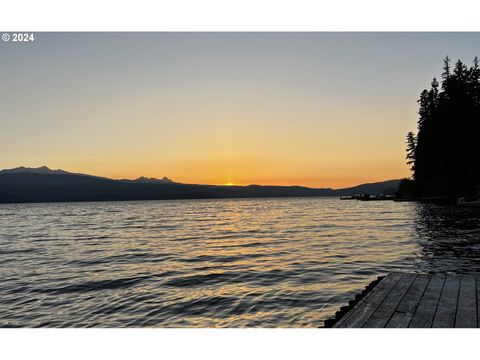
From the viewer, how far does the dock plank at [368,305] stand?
6.73 meters

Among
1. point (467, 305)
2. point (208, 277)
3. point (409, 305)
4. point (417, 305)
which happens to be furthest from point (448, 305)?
point (208, 277)

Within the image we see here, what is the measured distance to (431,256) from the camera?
733 inches

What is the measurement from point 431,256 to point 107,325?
16289 mm

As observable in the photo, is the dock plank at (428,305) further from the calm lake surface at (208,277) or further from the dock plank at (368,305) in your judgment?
the calm lake surface at (208,277)

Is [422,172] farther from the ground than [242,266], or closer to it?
farther from the ground

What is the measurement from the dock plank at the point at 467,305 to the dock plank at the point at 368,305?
149 centimetres

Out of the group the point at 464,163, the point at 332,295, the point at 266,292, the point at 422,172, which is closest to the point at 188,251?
the point at 266,292

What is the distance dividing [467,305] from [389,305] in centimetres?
164

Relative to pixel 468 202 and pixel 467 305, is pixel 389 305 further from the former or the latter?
pixel 468 202

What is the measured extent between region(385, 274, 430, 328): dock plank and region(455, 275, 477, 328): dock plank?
0.77 meters

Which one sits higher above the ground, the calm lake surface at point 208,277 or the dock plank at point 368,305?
the dock plank at point 368,305

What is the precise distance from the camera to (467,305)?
755 centimetres

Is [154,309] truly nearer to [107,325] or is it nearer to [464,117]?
[107,325]

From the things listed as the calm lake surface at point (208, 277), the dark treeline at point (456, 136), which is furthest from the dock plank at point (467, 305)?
the dark treeline at point (456, 136)
